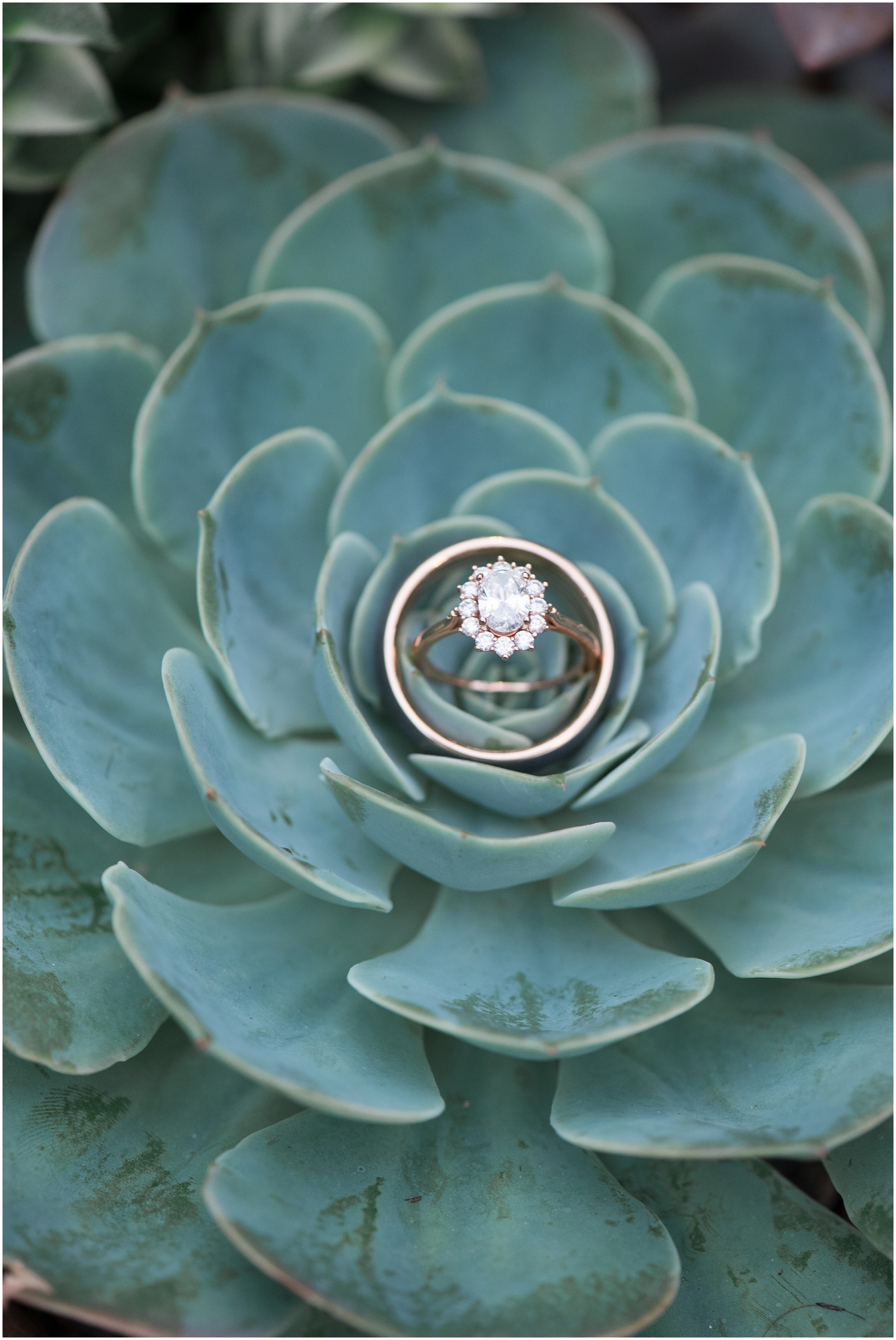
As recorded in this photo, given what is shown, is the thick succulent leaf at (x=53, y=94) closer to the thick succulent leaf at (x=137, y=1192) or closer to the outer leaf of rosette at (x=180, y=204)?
the outer leaf of rosette at (x=180, y=204)

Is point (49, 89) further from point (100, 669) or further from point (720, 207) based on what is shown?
point (720, 207)

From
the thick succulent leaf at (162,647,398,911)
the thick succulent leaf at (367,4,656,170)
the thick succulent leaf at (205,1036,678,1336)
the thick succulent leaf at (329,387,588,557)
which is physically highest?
the thick succulent leaf at (367,4,656,170)

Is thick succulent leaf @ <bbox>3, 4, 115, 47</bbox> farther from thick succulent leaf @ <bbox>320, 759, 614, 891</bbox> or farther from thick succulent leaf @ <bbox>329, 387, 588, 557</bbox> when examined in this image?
thick succulent leaf @ <bbox>320, 759, 614, 891</bbox>

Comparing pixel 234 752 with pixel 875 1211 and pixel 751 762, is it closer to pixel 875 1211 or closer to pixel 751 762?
pixel 751 762

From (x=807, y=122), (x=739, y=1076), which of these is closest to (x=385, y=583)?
(x=739, y=1076)

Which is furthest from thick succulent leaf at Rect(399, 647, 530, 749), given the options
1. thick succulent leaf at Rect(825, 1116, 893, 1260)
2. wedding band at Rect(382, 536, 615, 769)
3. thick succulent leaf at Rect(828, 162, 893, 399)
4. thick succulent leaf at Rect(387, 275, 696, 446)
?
thick succulent leaf at Rect(828, 162, 893, 399)
